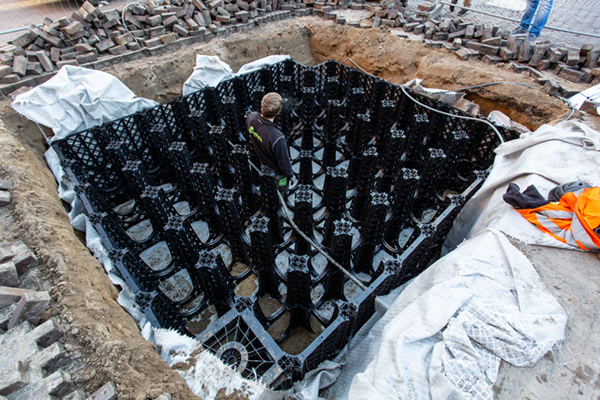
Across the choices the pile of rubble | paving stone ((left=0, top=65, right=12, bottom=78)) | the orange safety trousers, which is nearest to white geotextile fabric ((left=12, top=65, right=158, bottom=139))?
paving stone ((left=0, top=65, right=12, bottom=78))

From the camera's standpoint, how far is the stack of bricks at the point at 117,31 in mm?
7275

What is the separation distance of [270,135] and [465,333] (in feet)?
12.9

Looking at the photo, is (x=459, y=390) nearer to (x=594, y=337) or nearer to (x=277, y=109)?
(x=594, y=337)

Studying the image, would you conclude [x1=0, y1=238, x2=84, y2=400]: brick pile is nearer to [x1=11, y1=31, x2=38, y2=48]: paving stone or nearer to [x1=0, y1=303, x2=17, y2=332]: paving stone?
[x1=0, y1=303, x2=17, y2=332]: paving stone

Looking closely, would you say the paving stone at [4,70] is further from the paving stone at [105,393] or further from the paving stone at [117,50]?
the paving stone at [105,393]

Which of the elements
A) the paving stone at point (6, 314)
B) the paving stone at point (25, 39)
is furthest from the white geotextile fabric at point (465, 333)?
the paving stone at point (25, 39)

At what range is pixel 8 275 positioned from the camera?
321 centimetres

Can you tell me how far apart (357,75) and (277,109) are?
4498mm

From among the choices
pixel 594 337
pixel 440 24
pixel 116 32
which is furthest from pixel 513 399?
pixel 116 32

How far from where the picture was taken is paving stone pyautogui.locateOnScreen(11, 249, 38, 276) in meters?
3.40

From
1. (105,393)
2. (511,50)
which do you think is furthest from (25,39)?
(511,50)

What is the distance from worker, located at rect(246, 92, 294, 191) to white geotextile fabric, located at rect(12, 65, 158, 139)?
3674 mm

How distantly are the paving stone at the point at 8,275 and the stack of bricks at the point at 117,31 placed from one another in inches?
240

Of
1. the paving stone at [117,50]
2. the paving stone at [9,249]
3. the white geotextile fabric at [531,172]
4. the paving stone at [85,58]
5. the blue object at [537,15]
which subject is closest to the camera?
the paving stone at [9,249]
